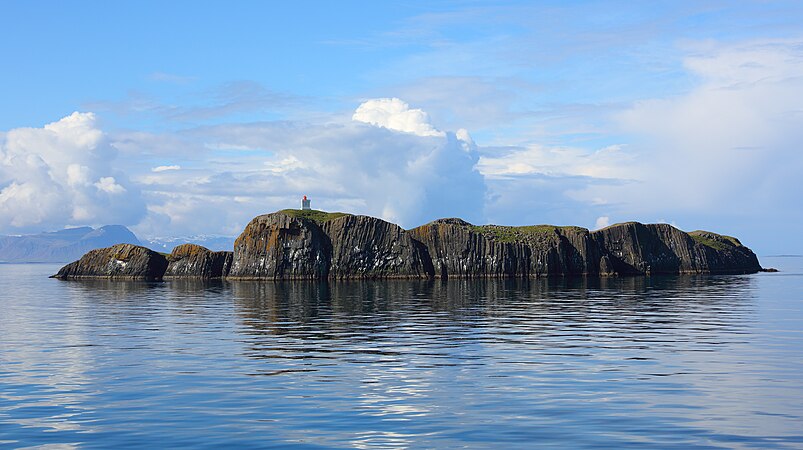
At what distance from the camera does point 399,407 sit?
2630cm

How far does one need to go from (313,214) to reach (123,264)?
46677mm

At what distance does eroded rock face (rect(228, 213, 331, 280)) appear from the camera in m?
166

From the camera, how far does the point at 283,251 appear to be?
168m

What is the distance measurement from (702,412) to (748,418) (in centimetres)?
142

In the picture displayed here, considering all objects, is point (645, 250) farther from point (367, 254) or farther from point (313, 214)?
point (313, 214)

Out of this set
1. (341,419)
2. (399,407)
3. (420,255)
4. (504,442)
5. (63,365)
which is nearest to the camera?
(504,442)

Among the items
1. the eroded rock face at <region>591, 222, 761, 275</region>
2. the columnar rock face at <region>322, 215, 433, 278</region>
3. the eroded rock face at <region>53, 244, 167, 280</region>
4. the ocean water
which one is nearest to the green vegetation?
the eroded rock face at <region>591, 222, 761, 275</region>

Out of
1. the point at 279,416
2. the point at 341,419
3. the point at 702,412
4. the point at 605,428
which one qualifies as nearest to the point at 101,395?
the point at 279,416

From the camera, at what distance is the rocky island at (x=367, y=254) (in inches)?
6604

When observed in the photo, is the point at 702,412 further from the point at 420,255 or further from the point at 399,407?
the point at 420,255

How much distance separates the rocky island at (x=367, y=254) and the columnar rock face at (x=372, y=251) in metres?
0.22

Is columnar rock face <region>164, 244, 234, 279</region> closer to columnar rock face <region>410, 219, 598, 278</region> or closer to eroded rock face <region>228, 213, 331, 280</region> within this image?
eroded rock face <region>228, 213, 331, 280</region>

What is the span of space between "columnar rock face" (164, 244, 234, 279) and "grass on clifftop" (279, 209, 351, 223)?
18894mm

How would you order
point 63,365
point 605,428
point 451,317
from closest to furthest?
1. point 605,428
2. point 63,365
3. point 451,317
